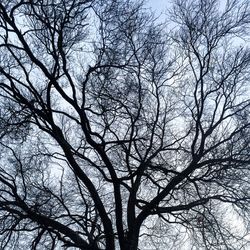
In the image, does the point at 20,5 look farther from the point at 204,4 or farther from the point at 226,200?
the point at 226,200

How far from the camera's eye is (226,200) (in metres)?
10.2

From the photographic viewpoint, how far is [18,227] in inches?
384

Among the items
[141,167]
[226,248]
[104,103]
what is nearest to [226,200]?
[226,248]

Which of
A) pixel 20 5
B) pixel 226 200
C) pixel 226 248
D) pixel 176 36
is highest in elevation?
pixel 176 36

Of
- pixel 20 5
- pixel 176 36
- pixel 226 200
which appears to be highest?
pixel 176 36

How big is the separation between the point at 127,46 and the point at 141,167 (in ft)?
9.38

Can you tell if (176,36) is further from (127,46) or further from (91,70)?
(91,70)

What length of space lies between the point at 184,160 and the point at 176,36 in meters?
3.21

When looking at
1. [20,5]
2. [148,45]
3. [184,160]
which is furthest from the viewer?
[184,160]

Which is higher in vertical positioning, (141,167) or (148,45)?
(148,45)

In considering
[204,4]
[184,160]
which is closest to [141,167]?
[184,160]

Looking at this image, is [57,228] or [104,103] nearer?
[57,228]

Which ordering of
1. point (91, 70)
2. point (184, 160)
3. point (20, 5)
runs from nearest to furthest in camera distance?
point (20, 5), point (91, 70), point (184, 160)

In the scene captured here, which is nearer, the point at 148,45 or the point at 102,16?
the point at 102,16
